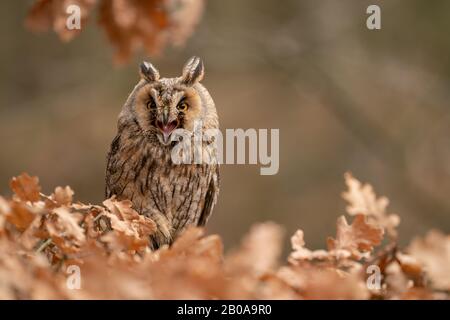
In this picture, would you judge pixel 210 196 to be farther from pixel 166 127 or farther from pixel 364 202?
pixel 364 202

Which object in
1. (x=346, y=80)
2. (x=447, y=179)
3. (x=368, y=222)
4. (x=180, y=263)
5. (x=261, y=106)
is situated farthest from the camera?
(x=261, y=106)

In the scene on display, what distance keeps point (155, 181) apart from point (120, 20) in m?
1.36

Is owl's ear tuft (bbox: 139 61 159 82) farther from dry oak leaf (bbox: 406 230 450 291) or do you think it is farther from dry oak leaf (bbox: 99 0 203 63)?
dry oak leaf (bbox: 406 230 450 291)

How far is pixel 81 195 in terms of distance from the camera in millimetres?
10273

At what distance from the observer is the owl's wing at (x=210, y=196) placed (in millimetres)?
3324

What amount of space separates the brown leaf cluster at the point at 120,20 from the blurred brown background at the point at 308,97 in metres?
7.17

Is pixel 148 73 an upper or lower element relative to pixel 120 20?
upper

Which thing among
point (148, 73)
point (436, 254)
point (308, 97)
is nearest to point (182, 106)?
point (148, 73)

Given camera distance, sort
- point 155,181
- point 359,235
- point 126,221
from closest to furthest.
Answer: point 359,235 < point 126,221 < point 155,181

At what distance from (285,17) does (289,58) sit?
1.37 metres

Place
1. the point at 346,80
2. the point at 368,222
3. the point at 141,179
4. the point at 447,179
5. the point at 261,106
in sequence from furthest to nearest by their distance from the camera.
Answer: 1. the point at 261,106
2. the point at 346,80
3. the point at 447,179
4. the point at 141,179
5. the point at 368,222

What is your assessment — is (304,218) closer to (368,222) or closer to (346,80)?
(346,80)

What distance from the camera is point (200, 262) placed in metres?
Result: 1.18
